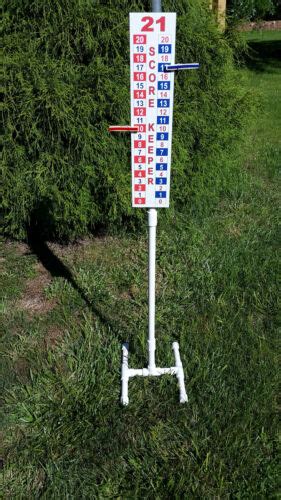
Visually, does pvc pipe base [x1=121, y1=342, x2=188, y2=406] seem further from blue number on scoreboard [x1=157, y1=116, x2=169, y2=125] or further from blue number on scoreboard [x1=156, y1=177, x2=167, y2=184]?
blue number on scoreboard [x1=157, y1=116, x2=169, y2=125]

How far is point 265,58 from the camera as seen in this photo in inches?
691

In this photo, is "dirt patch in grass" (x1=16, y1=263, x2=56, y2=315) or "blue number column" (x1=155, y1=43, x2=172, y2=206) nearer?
"blue number column" (x1=155, y1=43, x2=172, y2=206)

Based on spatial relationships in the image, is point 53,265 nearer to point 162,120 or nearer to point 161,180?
point 161,180

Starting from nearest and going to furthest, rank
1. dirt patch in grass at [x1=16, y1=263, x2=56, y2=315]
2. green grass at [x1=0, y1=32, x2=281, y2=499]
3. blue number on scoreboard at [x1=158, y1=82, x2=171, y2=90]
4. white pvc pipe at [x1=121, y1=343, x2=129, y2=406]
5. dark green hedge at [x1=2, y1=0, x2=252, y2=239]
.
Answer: blue number on scoreboard at [x1=158, y1=82, x2=171, y2=90] → green grass at [x1=0, y1=32, x2=281, y2=499] → white pvc pipe at [x1=121, y1=343, x2=129, y2=406] → dark green hedge at [x1=2, y1=0, x2=252, y2=239] → dirt patch in grass at [x1=16, y1=263, x2=56, y2=315]

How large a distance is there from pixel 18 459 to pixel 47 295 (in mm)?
1530

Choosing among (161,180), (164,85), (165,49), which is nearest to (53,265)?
(161,180)

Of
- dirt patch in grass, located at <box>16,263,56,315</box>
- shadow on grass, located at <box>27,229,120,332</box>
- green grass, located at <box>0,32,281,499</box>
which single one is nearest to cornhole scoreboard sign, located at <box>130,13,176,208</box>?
green grass, located at <box>0,32,281,499</box>

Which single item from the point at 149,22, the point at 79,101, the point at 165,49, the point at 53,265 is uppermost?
the point at 149,22

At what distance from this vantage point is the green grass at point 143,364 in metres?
2.48

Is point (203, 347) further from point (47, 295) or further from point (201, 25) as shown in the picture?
point (201, 25)

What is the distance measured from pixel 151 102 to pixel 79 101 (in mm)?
1674

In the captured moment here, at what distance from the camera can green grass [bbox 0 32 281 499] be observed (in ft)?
8.13

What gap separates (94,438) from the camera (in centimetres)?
265

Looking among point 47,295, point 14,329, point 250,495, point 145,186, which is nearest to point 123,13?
point 145,186
